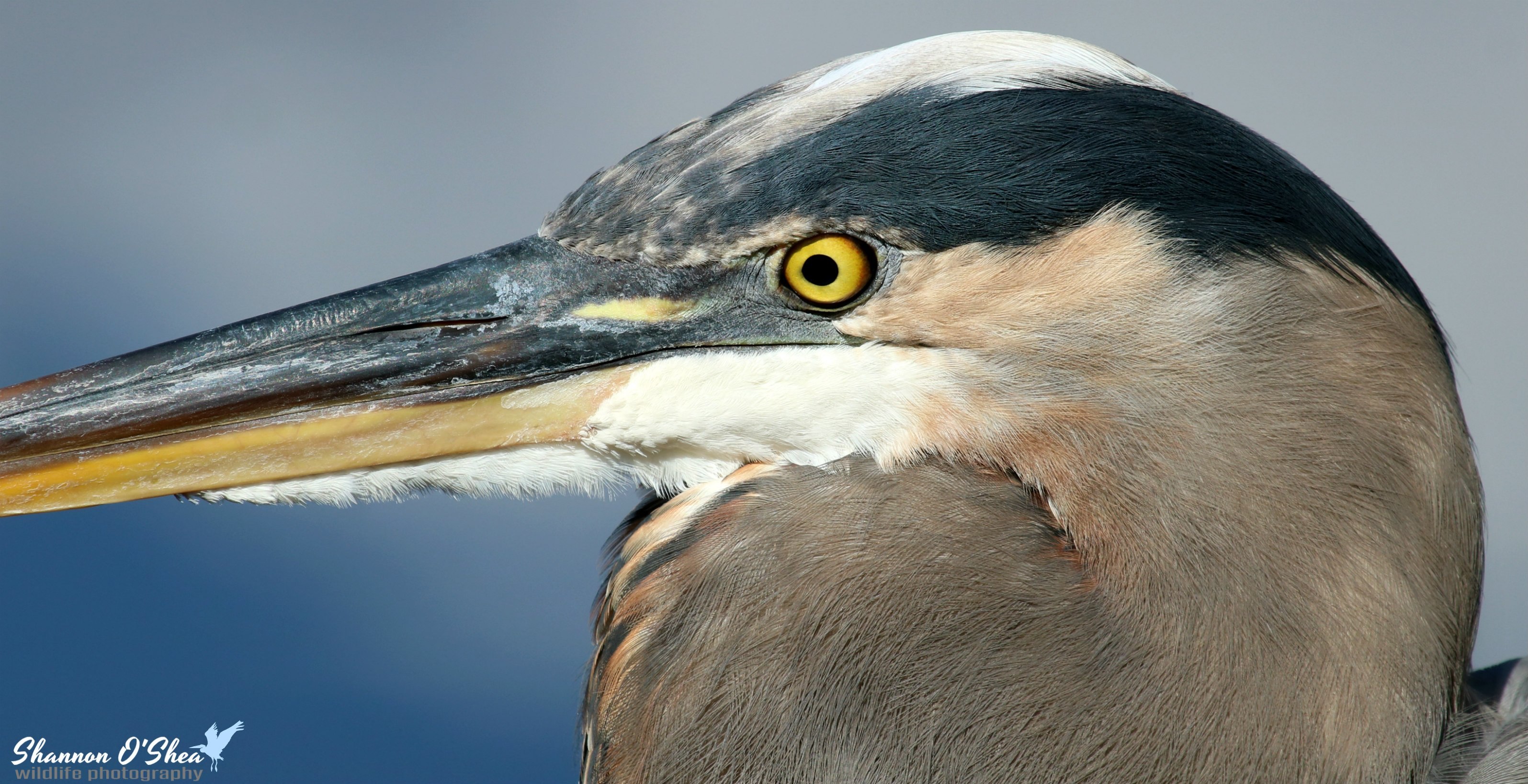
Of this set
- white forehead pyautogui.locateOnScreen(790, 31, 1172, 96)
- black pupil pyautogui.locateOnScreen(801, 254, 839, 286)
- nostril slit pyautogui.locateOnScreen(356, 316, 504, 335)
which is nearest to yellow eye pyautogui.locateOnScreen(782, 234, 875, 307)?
black pupil pyautogui.locateOnScreen(801, 254, 839, 286)

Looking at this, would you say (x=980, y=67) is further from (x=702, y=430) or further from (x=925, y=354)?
(x=702, y=430)

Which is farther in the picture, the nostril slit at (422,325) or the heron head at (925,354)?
the nostril slit at (422,325)

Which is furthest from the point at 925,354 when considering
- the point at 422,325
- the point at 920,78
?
the point at 422,325

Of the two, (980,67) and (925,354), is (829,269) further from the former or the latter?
(980,67)

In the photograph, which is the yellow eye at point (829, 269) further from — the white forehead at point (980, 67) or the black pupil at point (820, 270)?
the white forehead at point (980, 67)

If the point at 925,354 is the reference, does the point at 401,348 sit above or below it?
above

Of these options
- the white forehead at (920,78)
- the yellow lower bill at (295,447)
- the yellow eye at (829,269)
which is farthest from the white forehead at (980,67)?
the yellow lower bill at (295,447)
